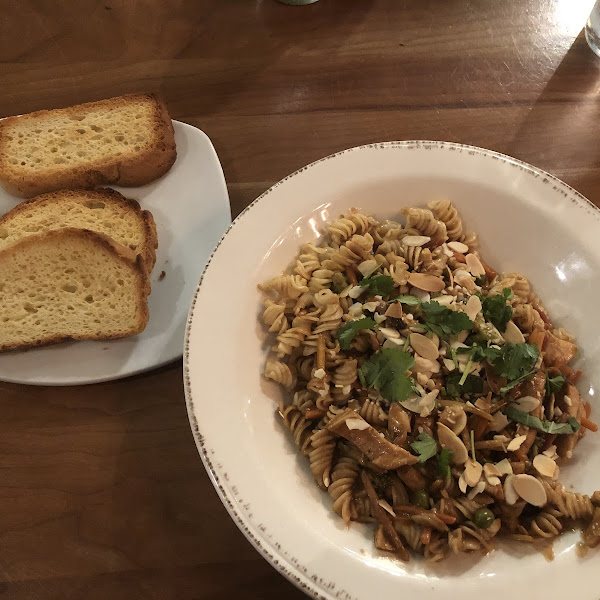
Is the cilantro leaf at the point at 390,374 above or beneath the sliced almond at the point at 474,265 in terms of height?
beneath

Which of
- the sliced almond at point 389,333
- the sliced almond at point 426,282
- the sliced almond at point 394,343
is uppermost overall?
the sliced almond at point 426,282

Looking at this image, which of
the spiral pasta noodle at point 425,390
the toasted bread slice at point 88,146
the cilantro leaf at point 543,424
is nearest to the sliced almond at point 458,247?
the spiral pasta noodle at point 425,390

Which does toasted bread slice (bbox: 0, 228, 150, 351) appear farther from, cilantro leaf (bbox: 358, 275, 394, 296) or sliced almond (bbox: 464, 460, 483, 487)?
sliced almond (bbox: 464, 460, 483, 487)

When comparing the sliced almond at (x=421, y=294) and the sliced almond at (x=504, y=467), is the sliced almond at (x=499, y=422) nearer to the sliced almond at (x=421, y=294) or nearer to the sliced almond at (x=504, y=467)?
the sliced almond at (x=504, y=467)

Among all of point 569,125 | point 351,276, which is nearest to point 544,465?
point 351,276

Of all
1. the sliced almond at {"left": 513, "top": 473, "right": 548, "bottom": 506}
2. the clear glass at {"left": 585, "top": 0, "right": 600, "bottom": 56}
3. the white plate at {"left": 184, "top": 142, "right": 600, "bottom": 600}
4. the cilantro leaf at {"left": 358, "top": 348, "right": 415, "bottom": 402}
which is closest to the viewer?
the white plate at {"left": 184, "top": 142, "right": 600, "bottom": 600}

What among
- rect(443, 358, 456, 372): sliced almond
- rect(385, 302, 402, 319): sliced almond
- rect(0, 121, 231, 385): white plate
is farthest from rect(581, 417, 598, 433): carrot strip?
rect(0, 121, 231, 385): white plate

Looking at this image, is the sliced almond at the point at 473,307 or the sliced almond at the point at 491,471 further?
the sliced almond at the point at 473,307
